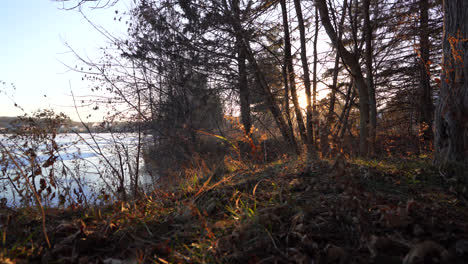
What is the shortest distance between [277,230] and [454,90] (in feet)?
8.00

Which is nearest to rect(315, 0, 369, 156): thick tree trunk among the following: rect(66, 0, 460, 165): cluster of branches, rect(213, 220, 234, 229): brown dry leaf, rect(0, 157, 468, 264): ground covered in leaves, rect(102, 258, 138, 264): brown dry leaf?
rect(66, 0, 460, 165): cluster of branches

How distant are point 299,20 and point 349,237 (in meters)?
5.67

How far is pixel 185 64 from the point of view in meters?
7.18

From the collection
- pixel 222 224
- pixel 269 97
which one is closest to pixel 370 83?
pixel 269 97

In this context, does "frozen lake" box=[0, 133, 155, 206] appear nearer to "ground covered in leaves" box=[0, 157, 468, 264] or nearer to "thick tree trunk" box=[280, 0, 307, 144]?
"ground covered in leaves" box=[0, 157, 468, 264]

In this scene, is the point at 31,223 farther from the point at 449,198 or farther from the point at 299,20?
the point at 299,20

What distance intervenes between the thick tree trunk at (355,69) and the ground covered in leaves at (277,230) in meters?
3.91

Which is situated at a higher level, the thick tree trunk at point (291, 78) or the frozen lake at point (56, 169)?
the thick tree trunk at point (291, 78)

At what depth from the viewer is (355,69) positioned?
5512 mm

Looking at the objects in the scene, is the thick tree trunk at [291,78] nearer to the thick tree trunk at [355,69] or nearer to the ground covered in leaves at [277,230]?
the thick tree trunk at [355,69]

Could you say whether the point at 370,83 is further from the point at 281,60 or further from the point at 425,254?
the point at 425,254

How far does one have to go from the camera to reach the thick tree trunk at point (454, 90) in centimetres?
240

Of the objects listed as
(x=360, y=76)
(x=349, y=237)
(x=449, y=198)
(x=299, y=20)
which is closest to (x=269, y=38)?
(x=299, y=20)

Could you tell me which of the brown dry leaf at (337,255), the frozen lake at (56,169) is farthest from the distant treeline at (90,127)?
the brown dry leaf at (337,255)
